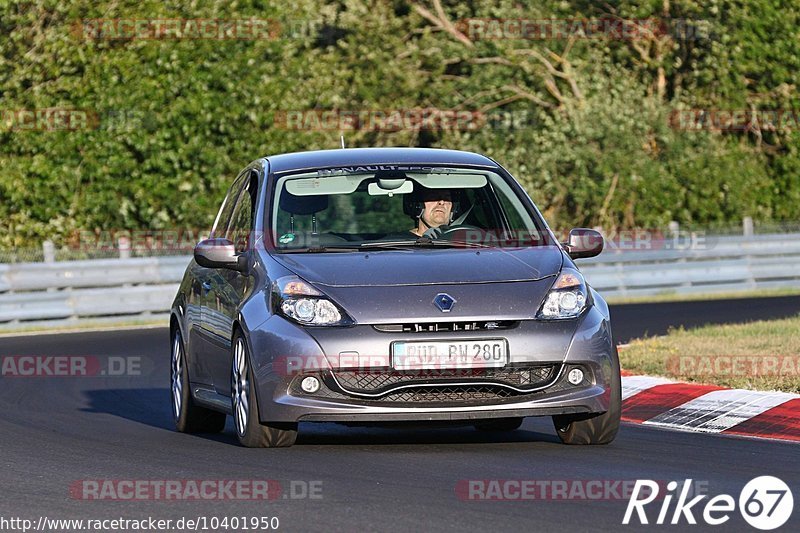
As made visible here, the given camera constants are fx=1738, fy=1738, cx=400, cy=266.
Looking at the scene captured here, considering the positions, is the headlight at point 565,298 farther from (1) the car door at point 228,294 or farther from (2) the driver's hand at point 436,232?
(1) the car door at point 228,294

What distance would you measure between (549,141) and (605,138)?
1.11 m

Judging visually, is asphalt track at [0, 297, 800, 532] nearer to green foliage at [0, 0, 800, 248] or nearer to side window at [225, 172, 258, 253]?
side window at [225, 172, 258, 253]

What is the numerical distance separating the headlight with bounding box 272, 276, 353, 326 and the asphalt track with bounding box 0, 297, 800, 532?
70 centimetres

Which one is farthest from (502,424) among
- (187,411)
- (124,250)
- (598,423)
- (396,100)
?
(396,100)

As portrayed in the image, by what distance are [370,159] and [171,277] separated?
48.8ft

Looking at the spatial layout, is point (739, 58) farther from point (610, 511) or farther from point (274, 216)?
point (610, 511)

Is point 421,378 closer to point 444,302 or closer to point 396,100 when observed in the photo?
point 444,302

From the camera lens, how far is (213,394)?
10070 mm

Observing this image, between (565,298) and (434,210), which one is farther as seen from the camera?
(434,210)

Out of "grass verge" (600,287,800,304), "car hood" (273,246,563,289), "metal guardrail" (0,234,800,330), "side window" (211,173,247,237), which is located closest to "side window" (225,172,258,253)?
"side window" (211,173,247,237)

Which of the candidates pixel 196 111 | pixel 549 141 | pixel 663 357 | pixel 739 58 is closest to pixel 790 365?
pixel 663 357

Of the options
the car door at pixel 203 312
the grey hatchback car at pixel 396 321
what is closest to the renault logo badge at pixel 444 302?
the grey hatchback car at pixel 396 321

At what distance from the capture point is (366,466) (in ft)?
27.6

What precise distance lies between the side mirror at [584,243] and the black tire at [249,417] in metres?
1.91
